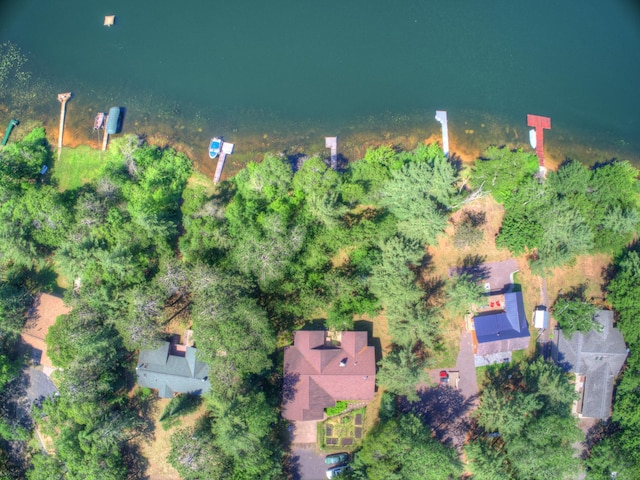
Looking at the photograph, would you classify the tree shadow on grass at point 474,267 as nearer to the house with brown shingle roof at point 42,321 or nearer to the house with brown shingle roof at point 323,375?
the house with brown shingle roof at point 323,375

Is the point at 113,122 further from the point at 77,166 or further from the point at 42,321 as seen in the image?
the point at 42,321

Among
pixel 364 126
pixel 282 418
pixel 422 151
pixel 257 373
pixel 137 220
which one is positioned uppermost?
pixel 364 126

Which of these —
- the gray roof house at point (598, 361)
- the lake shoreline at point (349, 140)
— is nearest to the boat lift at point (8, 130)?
the lake shoreline at point (349, 140)

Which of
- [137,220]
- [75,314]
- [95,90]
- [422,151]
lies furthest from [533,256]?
[95,90]

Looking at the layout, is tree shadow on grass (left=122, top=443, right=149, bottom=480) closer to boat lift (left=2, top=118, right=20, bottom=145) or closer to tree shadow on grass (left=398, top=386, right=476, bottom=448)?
tree shadow on grass (left=398, top=386, right=476, bottom=448)

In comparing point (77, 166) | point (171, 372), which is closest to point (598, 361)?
point (171, 372)

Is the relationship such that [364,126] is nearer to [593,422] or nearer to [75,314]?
[75,314]

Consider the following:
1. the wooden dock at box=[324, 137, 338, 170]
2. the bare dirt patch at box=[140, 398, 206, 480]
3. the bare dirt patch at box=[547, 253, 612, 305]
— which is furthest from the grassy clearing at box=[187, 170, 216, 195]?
the bare dirt patch at box=[547, 253, 612, 305]
